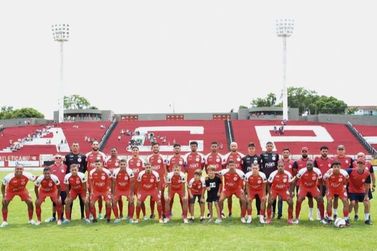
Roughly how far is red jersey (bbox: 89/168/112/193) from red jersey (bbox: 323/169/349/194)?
5.63 meters

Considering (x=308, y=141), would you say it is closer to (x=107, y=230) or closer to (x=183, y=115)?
(x=183, y=115)

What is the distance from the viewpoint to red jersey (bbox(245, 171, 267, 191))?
1318 centimetres

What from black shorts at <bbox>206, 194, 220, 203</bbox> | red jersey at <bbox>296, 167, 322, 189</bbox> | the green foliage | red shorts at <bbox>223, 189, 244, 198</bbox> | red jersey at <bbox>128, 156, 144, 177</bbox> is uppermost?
the green foliage

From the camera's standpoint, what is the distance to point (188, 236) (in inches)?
429

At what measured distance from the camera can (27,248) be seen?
9844 mm

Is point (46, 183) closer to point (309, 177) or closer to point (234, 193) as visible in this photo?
point (234, 193)

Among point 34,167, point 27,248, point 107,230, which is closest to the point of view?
point 27,248

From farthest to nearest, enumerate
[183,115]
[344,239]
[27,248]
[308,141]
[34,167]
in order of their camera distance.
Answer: [183,115]
[308,141]
[34,167]
[344,239]
[27,248]

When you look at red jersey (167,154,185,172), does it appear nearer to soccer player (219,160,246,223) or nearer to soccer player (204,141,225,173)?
soccer player (204,141,225,173)

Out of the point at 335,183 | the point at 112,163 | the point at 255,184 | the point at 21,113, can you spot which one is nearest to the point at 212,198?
the point at 255,184

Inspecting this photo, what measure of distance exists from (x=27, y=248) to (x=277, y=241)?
16.2ft

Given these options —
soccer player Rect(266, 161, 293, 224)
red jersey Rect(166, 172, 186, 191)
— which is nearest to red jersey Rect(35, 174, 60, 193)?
red jersey Rect(166, 172, 186, 191)

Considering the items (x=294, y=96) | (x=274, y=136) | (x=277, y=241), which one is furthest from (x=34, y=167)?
(x=294, y=96)

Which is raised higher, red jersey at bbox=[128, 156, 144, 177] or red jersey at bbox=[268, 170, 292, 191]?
red jersey at bbox=[128, 156, 144, 177]
